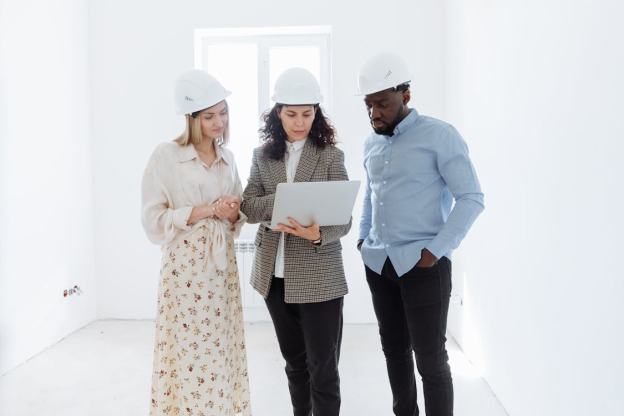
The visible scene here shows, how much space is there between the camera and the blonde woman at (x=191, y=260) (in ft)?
5.71

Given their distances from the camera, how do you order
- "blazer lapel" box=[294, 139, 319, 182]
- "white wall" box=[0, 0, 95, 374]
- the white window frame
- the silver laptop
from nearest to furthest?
the silver laptop < "blazer lapel" box=[294, 139, 319, 182] < "white wall" box=[0, 0, 95, 374] < the white window frame

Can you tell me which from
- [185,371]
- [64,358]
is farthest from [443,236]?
[64,358]

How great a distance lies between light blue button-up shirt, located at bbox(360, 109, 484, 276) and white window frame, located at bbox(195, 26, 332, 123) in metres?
2.39

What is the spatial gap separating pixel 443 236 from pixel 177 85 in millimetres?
1053

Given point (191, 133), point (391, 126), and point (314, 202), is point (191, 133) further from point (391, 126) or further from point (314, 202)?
point (391, 126)

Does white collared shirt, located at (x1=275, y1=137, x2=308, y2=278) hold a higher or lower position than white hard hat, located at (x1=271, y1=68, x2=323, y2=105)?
lower

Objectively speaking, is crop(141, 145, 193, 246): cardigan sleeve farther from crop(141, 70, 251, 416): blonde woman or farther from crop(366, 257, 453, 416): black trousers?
crop(366, 257, 453, 416): black trousers

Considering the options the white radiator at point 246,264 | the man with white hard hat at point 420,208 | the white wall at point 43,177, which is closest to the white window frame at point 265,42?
the white wall at point 43,177

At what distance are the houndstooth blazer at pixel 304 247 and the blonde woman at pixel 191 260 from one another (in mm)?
123

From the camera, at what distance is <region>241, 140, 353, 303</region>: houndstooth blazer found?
1735mm

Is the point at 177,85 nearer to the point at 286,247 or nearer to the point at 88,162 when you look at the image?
the point at 286,247

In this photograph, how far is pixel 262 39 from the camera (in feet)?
13.5

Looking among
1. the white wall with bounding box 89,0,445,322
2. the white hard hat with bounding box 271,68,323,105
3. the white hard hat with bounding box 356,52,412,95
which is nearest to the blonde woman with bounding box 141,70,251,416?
the white hard hat with bounding box 271,68,323,105

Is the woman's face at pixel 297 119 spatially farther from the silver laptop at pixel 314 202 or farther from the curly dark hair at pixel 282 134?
the silver laptop at pixel 314 202
